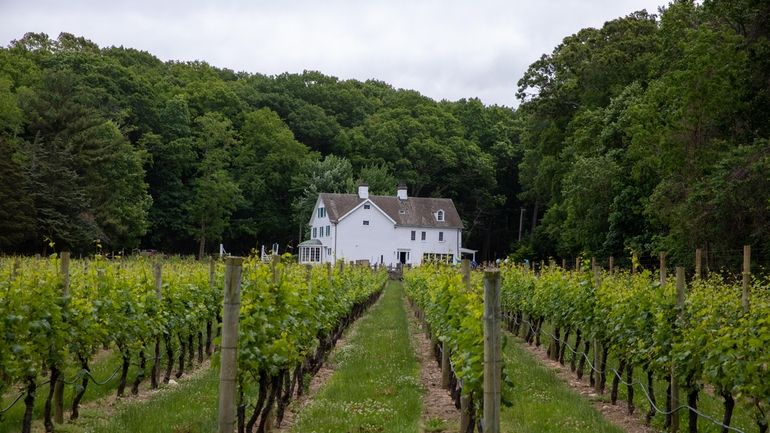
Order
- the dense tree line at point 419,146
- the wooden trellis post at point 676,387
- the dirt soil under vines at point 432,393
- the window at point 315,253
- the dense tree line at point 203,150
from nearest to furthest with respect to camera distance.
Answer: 1. the wooden trellis post at point 676,387
2. the dirt soil under vines at point 432,393
3. the dense tree line at point 419,146
4. the dense tree line at point 203,150
5. the window at point 315,253

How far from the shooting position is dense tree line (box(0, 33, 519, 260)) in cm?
4847

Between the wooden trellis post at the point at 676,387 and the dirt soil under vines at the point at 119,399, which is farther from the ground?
the wooden trellis post at the point at 676,387

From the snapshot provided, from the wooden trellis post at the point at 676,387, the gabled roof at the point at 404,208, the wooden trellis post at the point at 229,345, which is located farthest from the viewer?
the gabled roof at the point at 404,208

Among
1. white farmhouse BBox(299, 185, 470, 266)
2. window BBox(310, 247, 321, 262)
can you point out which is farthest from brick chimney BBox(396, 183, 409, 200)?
window BBox(310, 247, 321, 262)

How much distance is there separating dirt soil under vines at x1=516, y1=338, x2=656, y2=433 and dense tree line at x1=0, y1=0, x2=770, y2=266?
875 centimetres

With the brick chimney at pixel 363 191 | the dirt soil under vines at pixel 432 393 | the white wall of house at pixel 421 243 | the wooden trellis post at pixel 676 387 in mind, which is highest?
the brick chimney at pixel 363 191

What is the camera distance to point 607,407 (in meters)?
12.0

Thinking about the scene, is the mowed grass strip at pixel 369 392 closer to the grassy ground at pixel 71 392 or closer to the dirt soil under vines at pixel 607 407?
the dirt soil under vines at pixel 607 407

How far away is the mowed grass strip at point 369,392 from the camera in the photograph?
384 inches

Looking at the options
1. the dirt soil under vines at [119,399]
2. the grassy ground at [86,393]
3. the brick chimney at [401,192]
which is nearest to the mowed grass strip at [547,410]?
the dirt soil under vines at [119,399]

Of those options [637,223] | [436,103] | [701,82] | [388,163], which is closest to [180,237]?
[388,163]

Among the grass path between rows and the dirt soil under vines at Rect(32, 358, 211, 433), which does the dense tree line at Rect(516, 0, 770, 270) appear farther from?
the dirt soil under vines at Rect(32, 358, 211, 433)

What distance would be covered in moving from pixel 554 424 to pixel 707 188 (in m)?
16.4

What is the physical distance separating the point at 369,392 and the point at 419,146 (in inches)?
2836
